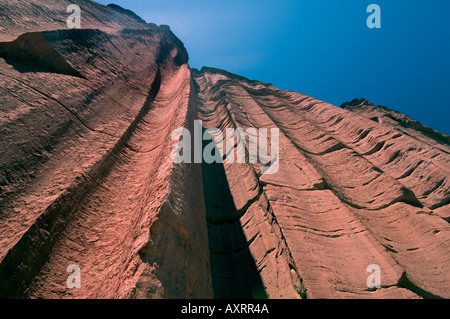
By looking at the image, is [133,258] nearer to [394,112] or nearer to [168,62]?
[168,62]

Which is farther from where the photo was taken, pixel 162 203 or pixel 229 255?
pixel 229 255

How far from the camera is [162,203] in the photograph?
8.05 ft

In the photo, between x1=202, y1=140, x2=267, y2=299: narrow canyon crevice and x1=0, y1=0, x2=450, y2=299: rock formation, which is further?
x1=202, y1=140, x2=267, y2=299: narrow canyon crevice

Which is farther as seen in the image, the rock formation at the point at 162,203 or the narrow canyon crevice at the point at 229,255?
the narrow canyon crevice at the point at 229,255

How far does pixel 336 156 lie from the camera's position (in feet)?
21.3

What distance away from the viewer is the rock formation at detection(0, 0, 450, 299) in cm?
227

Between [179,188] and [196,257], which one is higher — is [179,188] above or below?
above

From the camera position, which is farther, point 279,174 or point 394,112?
point 394,112

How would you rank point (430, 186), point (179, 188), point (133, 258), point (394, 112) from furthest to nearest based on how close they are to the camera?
1. point (394, 112)
2. point (430, 186)
3. point (179, 188)
4. point (133, 258)

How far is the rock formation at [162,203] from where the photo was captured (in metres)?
2.27

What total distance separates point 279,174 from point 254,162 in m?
0.71

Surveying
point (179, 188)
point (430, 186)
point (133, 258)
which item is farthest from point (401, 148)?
point (133, 258)

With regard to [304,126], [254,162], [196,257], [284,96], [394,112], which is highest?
[284,96]
